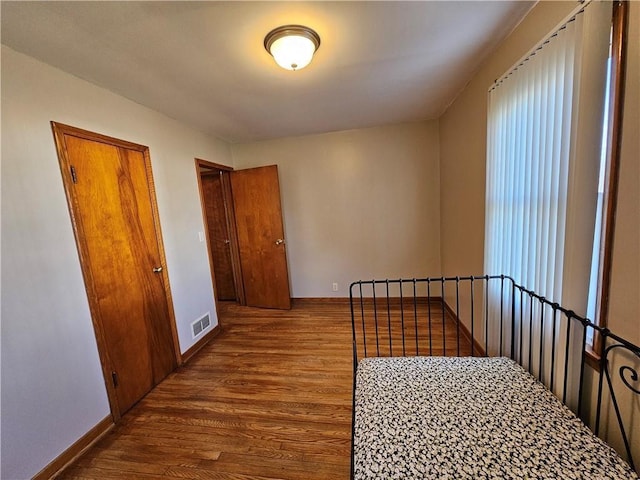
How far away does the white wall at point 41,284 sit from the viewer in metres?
1.40

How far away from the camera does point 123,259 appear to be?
6.83 ft

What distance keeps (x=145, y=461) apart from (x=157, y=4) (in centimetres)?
255

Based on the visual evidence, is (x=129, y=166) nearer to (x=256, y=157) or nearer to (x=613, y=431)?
(x=256, y=157)

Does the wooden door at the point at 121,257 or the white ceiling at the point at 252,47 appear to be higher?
the white ceiling at the point at 252,47

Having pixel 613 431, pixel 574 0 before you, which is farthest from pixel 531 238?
pixel 574 0

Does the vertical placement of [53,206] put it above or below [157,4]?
below

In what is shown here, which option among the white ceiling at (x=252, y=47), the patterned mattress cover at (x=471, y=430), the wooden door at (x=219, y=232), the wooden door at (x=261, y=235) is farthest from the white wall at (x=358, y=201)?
the patterned mattress cover at (x=471, y=430)

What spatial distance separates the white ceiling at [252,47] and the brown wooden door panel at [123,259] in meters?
0.58

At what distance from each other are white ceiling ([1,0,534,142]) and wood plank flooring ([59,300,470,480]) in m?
2.48

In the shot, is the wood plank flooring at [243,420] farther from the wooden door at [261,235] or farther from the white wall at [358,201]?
the white wall at [358,201]

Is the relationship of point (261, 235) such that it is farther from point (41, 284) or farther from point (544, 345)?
point (544, 345)

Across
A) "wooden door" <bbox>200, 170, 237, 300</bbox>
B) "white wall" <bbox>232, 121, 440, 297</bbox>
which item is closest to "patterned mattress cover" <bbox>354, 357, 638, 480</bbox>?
"white wall" <bbox>232, 121, 440, 297</bbox>

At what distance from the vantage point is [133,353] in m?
2.12

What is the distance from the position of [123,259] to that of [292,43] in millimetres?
2019
